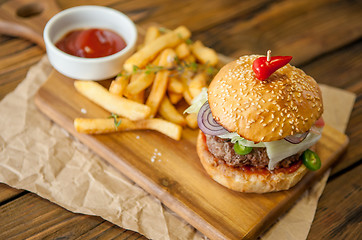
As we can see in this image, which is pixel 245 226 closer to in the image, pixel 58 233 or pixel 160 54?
pixel 58 233

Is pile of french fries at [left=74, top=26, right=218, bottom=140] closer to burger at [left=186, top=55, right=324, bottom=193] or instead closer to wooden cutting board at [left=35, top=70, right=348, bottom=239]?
wooden cutting board at [left=35, top=70, right=348, bottom=239]

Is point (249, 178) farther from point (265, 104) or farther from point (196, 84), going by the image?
point (196, 84)

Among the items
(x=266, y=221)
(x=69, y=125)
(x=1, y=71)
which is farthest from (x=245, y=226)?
(x=1, y=71)

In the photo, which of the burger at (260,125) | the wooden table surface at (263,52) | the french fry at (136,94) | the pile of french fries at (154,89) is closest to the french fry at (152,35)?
the pile of french fries at (154,89)

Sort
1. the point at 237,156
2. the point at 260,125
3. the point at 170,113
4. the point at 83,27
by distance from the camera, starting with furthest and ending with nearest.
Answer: the point at 83,27
the point at 170,113
the point at 237,156
the point at 260,125

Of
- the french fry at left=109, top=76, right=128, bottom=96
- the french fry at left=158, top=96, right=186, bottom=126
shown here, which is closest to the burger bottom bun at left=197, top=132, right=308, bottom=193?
the french fry at left=158, top=96, right=186, bottom=126

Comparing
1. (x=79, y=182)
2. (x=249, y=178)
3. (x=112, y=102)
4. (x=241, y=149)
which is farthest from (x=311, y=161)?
(x=79, y=182)

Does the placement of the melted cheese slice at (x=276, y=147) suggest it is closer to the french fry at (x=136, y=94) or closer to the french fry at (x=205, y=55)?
the french fry at (x=136, y=94)
